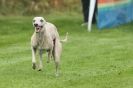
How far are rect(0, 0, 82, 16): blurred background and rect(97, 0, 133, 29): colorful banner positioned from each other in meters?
6.04

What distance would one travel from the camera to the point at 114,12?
83.0 feet

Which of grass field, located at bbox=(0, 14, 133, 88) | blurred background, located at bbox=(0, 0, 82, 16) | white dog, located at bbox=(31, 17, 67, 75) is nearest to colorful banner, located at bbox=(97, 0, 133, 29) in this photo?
grass field, located at bbox=(0, 14, 133, 88)

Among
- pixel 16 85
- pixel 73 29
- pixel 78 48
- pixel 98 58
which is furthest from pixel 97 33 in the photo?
pixel 16 85

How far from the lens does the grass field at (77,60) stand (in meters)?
11.8

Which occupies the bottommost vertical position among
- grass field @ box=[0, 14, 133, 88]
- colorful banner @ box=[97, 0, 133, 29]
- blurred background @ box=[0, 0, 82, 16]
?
grass field @ box=[0, 14, 133, 88]

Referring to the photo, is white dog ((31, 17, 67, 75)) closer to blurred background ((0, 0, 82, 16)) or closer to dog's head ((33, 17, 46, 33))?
dog's head ((33, 17, 46, 33))

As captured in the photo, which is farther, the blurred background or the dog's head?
the blurred background

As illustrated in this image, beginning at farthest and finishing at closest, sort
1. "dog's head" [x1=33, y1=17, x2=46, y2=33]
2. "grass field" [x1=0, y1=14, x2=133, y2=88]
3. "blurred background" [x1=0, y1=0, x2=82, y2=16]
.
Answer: "blurred background" [x1=0, y1=0, x2=82, y2=16], "grass field" [x1=0, y1=14, x2=133, y2=88], "dog's head" [x1=33, y1=17, x2=46, y2=33]

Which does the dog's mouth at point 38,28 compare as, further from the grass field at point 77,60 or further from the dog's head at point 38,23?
the grass field at point 77,60

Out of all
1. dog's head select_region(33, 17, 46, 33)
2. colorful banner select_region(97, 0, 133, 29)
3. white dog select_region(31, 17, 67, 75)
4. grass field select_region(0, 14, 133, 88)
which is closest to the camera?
dog's head select_region(33, 17, 46, 33)

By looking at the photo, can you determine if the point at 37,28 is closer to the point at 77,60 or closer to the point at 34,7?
the point at 77,60

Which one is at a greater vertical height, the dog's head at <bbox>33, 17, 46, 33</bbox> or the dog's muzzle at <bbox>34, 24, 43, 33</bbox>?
the dog's head at <bbox>33, 17, 46, 33</bbox>

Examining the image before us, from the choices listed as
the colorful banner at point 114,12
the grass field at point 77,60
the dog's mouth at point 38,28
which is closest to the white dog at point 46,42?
the dog's mouth at point 38,28

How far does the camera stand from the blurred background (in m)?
30.5
